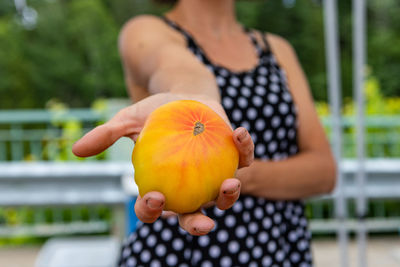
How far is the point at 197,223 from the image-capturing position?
21.3 inches

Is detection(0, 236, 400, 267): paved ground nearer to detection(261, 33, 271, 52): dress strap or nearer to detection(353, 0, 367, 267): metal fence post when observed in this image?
detection(353, 0, 367, 267): metal fence post

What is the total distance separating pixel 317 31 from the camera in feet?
47.1

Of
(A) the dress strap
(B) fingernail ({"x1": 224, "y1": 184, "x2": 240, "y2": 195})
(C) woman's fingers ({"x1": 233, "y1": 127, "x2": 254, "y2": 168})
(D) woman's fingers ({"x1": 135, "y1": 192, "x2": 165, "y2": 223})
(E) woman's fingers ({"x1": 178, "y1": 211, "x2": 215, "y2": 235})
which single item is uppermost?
(A) the dress strap

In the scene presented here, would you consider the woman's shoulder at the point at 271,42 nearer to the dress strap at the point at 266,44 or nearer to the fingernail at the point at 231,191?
the dress strap at the point at 266,44

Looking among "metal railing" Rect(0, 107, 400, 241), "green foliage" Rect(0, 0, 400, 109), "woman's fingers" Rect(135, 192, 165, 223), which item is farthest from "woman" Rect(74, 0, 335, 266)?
"green foliage" Rect(0, 0, 400, 109)

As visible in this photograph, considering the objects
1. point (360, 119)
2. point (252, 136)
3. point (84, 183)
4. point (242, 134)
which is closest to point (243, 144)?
point (242, 134)

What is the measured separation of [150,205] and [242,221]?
0.54 m

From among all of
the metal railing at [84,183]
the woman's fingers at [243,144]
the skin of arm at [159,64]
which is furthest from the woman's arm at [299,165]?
the metal railing at [84,183]

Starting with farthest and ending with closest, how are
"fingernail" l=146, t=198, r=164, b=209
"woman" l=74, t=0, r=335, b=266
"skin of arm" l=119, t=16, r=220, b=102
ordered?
1. "woman" l=74, t=0, r=335, b=266
2. "skin of arm" l=119, t=16, r=220, b=102
3. "fingernail" l=146, t=198, r=164, b=209

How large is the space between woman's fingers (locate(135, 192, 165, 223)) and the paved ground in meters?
3.97

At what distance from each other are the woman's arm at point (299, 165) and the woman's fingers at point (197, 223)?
1.37 ft

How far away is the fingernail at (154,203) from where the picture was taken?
0.52m

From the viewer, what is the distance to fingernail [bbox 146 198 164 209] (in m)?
0.52

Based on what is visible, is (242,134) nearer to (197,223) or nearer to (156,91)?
(197,223)
